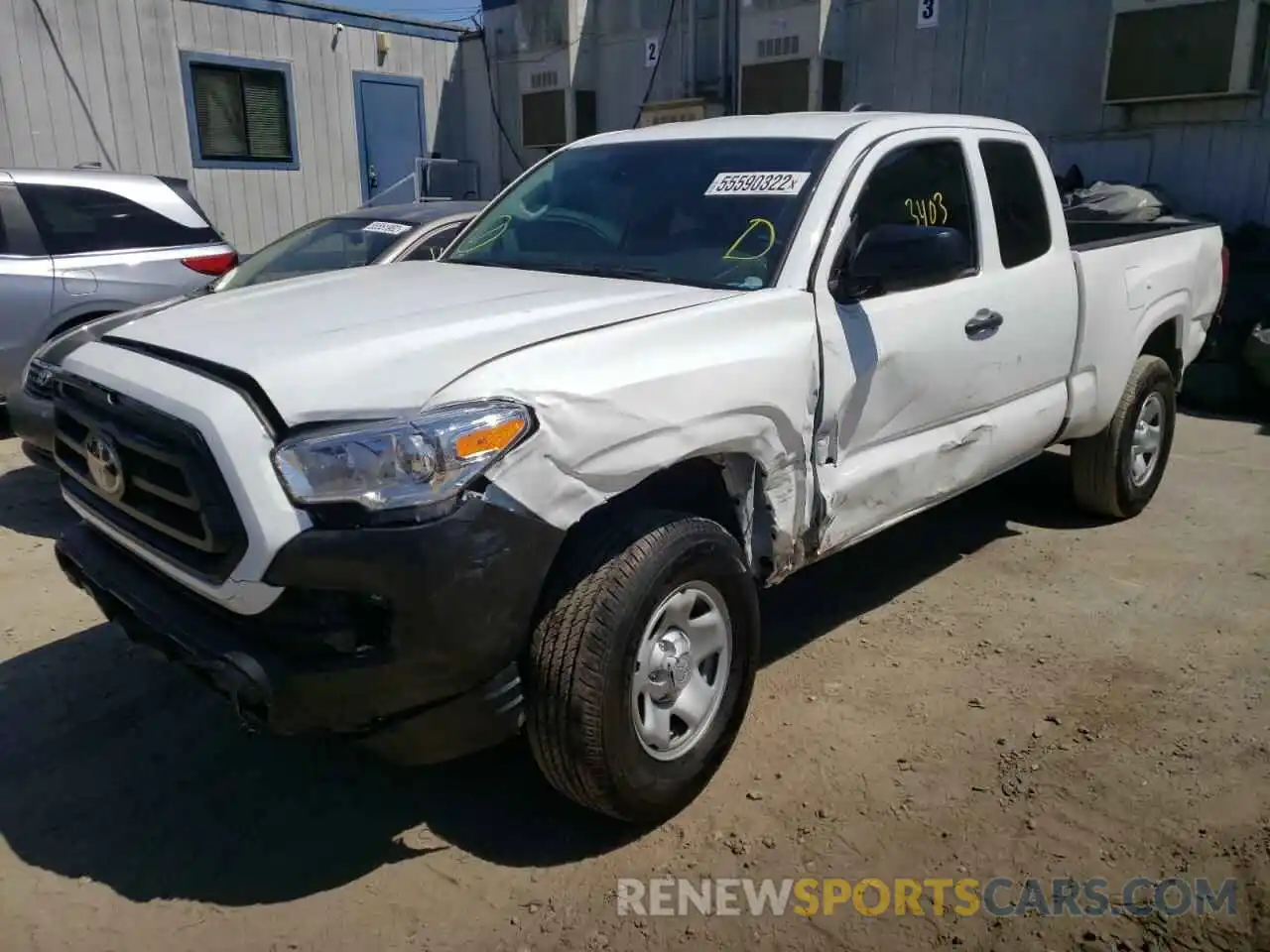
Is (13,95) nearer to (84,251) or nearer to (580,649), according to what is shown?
(84,251)

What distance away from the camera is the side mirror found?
10.2ft

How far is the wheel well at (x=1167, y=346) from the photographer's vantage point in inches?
214

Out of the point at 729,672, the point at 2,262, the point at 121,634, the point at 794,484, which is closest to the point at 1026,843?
the point at 729,672

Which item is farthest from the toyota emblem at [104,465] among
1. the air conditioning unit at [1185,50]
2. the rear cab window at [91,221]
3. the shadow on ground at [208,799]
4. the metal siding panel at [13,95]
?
the metal siding panel at [13,95]

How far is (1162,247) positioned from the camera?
5.15 metres

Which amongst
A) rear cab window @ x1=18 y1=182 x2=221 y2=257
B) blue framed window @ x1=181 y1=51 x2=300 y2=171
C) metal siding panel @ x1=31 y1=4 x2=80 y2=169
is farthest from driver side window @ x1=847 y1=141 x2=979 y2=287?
blue framed window @ x1=181 y1=51 x2=300 y2=171

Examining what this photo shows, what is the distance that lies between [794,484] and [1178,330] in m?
3.47

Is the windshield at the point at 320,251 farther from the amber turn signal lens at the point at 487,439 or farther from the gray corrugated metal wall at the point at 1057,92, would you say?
the gray corrugated metal wall at the point at 1057,92

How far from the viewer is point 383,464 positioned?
221 cm

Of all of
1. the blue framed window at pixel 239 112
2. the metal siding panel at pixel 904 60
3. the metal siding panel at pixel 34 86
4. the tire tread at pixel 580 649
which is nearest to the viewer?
the tire tread at pixel 580 649

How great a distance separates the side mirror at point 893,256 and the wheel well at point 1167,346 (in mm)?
2788

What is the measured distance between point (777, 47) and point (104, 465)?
1007 centimetres

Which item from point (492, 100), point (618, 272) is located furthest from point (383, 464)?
point (492, 100)

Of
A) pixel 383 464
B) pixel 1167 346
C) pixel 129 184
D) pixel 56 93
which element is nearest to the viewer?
pixel 383 464
